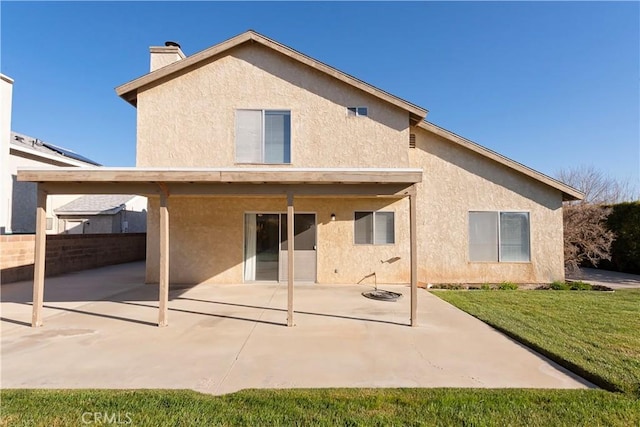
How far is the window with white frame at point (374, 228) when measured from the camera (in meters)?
10.1

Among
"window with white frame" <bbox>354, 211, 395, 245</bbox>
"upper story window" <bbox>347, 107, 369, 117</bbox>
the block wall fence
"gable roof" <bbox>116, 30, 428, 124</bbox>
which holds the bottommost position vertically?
the block wall fence

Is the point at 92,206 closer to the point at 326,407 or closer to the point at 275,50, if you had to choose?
the point at 275,50

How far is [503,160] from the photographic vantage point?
9.92 metres

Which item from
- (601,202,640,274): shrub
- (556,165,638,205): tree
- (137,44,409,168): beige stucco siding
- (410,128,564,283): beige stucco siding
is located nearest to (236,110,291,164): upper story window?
(137,44,409,168): beige stucco siding

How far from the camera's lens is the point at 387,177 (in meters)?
5.79

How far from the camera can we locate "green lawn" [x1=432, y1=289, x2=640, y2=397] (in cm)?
409

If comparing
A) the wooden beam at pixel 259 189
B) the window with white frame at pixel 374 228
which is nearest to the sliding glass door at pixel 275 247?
the window with white frame at pixel 374 228

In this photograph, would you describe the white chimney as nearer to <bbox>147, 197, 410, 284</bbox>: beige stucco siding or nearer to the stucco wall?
<bbox>147, 197, 410, 284</bbox>: beige stucco siding

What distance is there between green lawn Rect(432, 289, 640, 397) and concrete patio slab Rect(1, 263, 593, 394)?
30cm

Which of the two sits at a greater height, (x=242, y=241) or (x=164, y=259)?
(x=242, y=241)

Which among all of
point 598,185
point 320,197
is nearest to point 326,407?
point 320,197

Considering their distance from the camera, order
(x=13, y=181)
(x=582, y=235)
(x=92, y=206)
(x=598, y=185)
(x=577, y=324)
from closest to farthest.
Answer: (x=577, y=324)
(x=582, y=235)
(x=13, y=181)
(x=92, y=206)
(x=598, y=185)

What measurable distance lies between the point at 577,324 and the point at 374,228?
18.3 ft

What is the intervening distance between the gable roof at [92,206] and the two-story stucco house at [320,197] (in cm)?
1060
